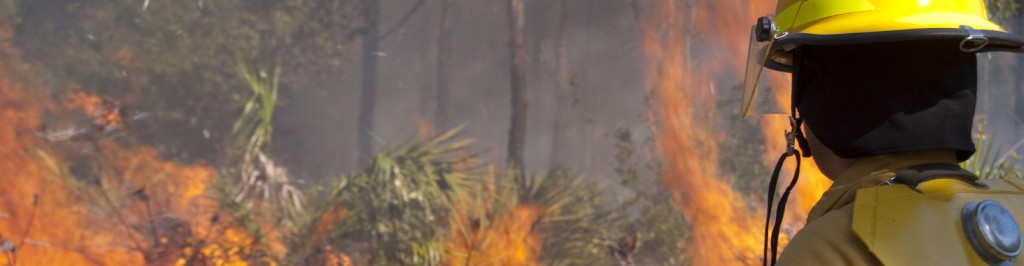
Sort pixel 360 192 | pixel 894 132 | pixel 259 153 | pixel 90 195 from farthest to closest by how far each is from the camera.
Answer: pixel 360 192 < pixel 259 153 < pixel 90 195 < pixel 894 132

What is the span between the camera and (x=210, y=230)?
9.74 feet

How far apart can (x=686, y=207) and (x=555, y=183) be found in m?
0.64

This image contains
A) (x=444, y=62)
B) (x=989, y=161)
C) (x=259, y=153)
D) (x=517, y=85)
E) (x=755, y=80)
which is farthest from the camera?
(x=989, y=161)

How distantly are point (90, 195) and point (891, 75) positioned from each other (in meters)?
2.27

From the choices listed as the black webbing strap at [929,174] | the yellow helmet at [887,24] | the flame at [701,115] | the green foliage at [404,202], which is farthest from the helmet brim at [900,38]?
the flame at [701,115]

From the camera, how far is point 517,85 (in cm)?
355

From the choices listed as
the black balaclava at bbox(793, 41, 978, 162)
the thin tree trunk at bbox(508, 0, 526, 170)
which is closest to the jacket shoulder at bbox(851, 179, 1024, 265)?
the black balaclava at bbox(793, 41, 978, 162)

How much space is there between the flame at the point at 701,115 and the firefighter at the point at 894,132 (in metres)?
2.21

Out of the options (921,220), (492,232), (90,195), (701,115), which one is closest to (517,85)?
(492,232)

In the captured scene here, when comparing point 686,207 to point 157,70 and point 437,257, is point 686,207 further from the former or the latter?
point 157,70

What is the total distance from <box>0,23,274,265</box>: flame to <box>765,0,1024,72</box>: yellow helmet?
6.42 feet

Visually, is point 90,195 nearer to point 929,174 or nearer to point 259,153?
point 259,153

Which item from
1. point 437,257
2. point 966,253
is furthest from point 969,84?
point 437,257

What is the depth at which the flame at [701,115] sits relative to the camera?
3.87 m
